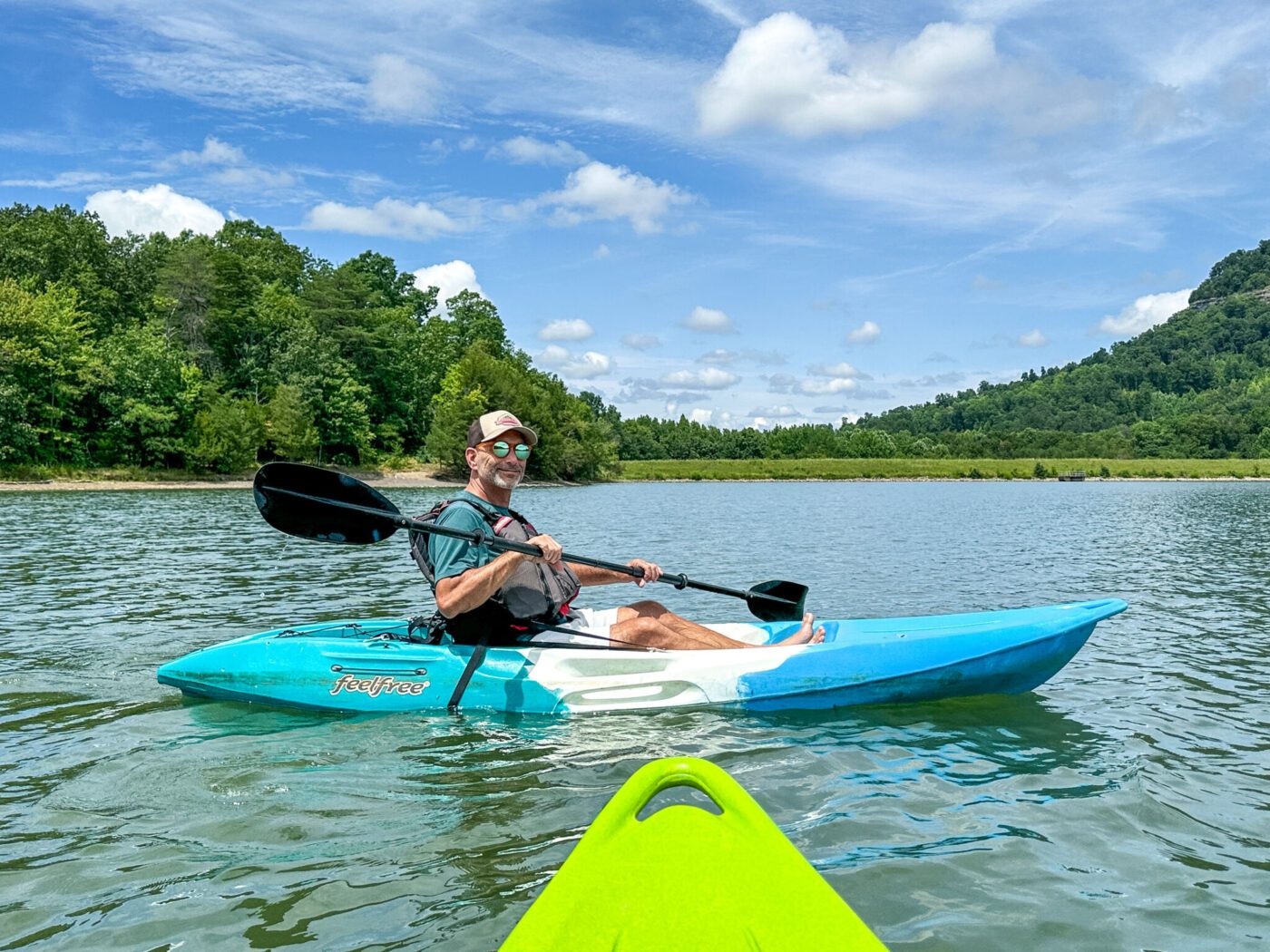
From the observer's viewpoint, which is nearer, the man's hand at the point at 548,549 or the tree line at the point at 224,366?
the man's hand at the point at 548,549

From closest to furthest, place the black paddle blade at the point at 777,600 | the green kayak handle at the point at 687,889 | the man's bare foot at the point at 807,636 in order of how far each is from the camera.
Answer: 1. the green kayak handle at the point at 687,889
2. the man's bare foot at the point at 807,636
3. the black paddle blade at the point at 777,600

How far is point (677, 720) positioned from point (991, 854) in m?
2.30

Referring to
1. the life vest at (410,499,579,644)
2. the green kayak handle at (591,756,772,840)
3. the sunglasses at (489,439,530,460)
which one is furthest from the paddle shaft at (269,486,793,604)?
the green kayak handle at (591,756,772,840)

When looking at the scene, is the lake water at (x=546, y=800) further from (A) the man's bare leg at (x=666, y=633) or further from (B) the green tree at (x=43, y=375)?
(B) the green tree at (x=43, y=375)

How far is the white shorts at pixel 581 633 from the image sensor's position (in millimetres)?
6206

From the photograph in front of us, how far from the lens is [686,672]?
5.98m

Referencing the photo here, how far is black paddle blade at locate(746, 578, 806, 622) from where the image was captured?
7395mm

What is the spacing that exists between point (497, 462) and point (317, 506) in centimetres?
144

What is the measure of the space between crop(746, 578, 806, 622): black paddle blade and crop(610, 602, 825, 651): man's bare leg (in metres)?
0.80

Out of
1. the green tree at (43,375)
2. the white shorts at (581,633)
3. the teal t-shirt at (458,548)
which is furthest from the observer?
the green tree at (43,375)

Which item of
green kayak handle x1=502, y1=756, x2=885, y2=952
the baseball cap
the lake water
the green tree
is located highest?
the green tree

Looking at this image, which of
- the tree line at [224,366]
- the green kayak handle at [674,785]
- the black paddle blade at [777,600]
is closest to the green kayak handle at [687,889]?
the green kayak handle at [674,785]

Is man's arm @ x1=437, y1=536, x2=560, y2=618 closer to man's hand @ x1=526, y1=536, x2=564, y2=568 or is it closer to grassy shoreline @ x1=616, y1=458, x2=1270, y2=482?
man's hand @ x1=526, y1=536, x2=564, y2=568

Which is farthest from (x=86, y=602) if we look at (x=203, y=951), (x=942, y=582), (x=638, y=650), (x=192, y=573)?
(x=942, y=582)
